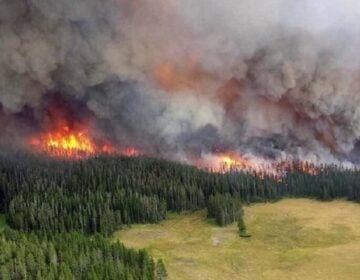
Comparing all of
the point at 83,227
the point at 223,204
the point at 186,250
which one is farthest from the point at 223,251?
the point at 83,227

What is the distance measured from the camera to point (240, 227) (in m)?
186

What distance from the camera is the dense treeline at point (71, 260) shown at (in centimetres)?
13975

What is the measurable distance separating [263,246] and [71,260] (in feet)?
156

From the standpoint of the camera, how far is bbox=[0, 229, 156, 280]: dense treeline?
139750 millimetres

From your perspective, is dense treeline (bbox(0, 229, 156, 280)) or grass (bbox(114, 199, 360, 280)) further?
grass (bbox(114, 199, 360, 280))

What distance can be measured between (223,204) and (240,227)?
13.5 meters

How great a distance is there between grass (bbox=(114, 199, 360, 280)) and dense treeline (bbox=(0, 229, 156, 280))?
9208 millimetres

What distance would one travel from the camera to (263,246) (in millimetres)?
170500

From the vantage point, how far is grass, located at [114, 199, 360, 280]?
151 metres

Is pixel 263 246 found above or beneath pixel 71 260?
beneath

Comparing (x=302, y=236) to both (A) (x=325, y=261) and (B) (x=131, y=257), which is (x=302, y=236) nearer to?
(A) (x=325, y=261)

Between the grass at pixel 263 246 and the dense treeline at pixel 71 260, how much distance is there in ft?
30.2

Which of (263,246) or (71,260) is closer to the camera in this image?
(71,260)

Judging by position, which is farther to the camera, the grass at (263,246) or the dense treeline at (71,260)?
the grass at (263,246)
